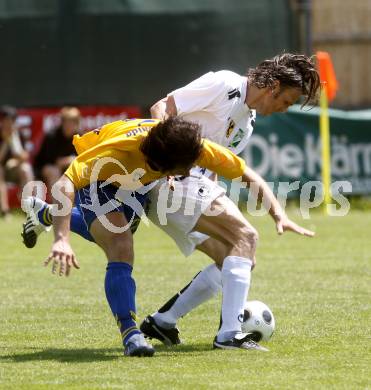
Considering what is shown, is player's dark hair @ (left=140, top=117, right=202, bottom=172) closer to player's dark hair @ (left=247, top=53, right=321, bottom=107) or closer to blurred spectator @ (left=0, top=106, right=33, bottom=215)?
player's dark hair @ (left=247, top=53, right=321, bottom=107)

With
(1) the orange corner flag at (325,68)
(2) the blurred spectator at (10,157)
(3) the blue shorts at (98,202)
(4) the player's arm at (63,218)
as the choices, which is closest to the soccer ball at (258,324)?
(3) the blue shorts at (98,202)

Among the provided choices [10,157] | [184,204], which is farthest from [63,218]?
[10,157]

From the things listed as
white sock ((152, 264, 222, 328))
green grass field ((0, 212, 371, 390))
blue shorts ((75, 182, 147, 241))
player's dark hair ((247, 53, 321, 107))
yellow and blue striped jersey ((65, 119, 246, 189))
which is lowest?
green grass field ((0, 212, 371, 390))

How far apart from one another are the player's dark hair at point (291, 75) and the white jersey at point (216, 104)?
0.13 m

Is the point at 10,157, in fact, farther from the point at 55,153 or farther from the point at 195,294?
the point at 195,294

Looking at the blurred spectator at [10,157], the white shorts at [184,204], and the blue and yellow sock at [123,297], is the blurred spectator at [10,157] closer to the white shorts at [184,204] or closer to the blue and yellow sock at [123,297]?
the white shorts at [184,204]

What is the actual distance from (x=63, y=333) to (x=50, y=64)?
955 centimetres

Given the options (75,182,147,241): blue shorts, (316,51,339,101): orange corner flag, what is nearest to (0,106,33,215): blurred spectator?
(316,51,339,101): orange corner flag

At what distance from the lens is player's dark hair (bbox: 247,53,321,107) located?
19.6ft

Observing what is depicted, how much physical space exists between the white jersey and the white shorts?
1.06 feet

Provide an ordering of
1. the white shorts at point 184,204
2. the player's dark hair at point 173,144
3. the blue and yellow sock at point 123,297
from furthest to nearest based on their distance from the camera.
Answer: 1. the white shorts at point 184,204
2. the blue and yellow sock at point 123,297
3. the player's dark hair at point 173,144

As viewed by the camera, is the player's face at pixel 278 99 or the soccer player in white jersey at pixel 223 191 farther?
the player's face at pixel 278 99

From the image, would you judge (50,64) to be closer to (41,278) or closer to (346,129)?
(346,129)

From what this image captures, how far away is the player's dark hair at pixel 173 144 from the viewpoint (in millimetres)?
5234
